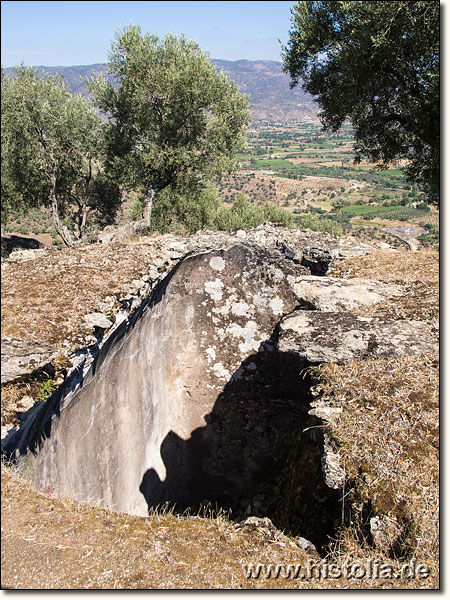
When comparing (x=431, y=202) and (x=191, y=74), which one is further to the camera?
(x=191, y=74)

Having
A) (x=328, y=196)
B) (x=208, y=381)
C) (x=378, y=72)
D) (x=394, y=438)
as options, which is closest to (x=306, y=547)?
(x=394, y=438)

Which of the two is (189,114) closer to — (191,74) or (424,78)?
(191,74)

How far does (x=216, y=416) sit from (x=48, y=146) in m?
15.0

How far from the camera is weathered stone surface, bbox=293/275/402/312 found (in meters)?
6.87

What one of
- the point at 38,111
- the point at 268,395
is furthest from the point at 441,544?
the point at 38,111

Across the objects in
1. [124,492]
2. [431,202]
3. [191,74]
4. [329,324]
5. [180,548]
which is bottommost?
[124,492]

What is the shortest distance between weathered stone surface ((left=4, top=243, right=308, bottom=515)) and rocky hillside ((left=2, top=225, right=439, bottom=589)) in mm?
30

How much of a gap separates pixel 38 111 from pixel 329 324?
15712 mm

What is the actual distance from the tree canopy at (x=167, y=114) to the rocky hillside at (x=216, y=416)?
872cm

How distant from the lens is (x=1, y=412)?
209 inches

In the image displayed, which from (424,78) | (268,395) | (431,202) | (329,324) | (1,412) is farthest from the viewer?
(431,202)

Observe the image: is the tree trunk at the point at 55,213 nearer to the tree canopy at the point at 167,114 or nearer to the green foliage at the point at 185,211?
the tree canopy at the point at 167,114

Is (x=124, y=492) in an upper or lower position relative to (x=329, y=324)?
lower

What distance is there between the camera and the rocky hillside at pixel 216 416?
3688 mm
